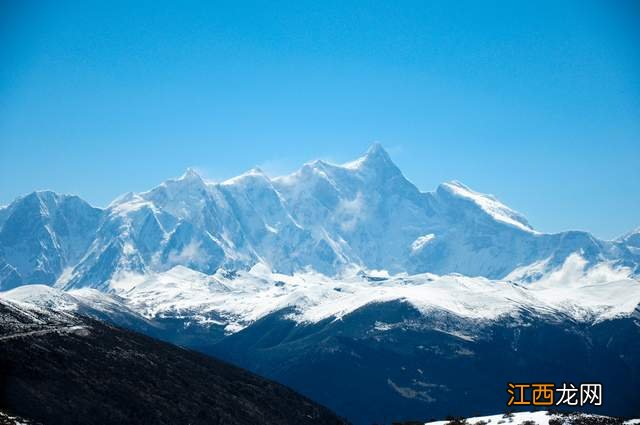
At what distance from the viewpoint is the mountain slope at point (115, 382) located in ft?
383

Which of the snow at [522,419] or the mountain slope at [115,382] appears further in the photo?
the mountain slope at [115,382]

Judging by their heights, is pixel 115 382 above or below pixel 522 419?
above

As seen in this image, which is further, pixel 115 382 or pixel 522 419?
pixel 115 382

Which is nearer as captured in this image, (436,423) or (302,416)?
(436,423)

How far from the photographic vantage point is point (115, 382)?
132 metres

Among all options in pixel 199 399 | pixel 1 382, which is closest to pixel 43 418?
pixel 1 382

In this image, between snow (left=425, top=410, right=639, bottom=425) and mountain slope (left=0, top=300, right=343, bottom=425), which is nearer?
snow (left=425, top=410, right=639, bottom=425)

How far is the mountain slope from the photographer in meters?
117

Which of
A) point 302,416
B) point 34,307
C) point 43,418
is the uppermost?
point 34,307

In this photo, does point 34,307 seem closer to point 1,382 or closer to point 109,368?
point 109,368

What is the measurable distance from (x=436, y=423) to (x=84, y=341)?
219 feet

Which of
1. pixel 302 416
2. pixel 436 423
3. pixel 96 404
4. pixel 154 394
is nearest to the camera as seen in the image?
pixel 436 423

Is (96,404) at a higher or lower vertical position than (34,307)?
lower

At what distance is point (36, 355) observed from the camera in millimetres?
126938
